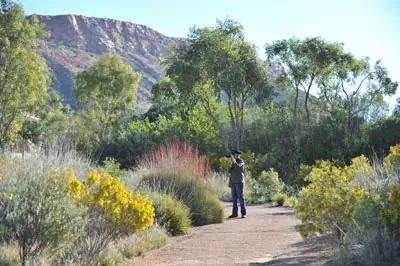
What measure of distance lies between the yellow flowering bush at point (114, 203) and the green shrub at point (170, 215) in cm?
249

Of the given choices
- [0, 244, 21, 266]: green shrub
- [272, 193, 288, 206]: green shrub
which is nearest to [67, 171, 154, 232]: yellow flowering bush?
[0, 244, 21, 266]: green shrub

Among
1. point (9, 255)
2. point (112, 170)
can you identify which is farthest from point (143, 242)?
point (112, 170)

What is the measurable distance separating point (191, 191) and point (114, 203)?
4.39 metres

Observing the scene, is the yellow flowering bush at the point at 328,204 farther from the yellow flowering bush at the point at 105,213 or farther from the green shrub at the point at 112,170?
the green shrub at the point at 112,170

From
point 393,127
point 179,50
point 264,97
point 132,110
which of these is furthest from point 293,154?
point 132,110

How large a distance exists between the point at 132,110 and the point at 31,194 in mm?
39039

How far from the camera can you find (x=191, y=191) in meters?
10.5

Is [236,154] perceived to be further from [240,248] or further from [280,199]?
[240,248]

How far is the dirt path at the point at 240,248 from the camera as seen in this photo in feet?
20.7

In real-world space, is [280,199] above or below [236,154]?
below

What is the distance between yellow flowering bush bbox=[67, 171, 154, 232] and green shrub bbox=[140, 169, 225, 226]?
3762mm

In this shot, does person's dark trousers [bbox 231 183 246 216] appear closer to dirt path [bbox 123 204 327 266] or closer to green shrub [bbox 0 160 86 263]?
dirt path [bbox 123 204 327 266]

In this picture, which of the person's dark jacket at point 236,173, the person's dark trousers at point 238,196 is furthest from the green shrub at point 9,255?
the person's dark jacket at point 236,173

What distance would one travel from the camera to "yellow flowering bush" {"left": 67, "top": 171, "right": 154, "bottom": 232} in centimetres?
618
